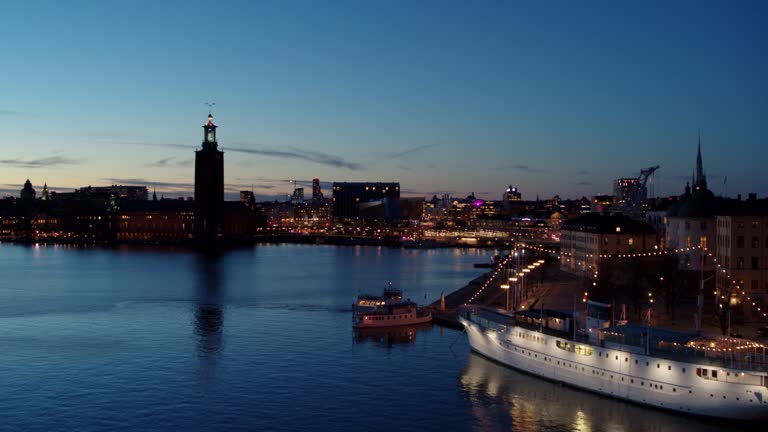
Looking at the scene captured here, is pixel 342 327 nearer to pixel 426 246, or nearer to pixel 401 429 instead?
pixel 401 429

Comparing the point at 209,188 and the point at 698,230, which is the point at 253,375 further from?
the point at 209,188

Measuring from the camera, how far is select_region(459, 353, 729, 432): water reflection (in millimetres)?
Result: 22016

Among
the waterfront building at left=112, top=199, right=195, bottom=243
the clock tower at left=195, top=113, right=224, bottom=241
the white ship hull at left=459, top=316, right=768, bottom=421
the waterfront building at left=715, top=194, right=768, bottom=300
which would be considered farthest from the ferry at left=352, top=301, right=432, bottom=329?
the waterfront building at left=112, top=199, right=195, bottom=243

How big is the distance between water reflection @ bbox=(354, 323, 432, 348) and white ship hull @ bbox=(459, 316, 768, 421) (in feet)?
21.0

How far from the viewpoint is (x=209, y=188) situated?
145 metres

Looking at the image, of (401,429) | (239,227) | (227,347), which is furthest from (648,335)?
(239,227)

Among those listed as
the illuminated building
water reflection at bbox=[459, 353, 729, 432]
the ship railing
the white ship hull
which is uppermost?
the illuminated building

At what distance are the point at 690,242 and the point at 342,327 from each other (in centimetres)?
2055

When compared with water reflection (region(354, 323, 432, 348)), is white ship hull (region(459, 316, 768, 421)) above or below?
above

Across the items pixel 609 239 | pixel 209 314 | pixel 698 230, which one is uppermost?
pixel 698 230

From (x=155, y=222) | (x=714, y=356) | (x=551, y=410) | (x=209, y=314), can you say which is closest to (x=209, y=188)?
(x=155, y=222)

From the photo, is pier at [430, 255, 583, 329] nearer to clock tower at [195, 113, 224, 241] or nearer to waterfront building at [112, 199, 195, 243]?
clock tower at [195, 113, 224, 241]

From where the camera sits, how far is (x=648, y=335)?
23203mm

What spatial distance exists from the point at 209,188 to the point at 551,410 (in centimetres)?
12698
